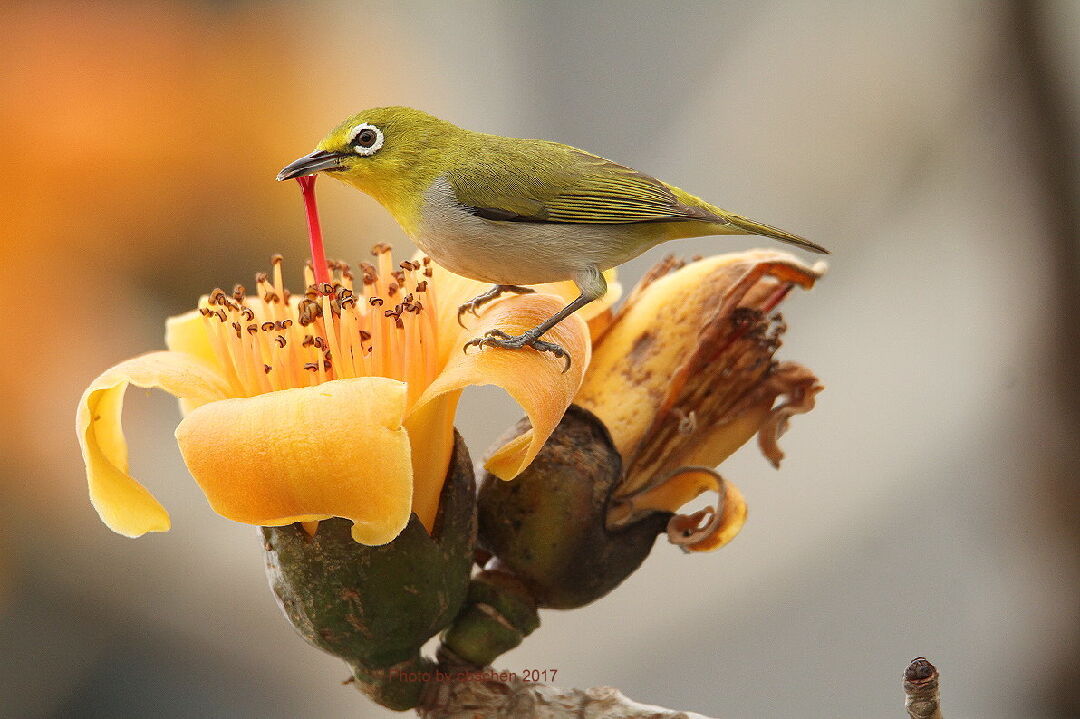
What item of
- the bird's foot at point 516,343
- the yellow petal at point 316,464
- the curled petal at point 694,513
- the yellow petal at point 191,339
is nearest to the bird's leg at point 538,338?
the bird's foot at point 516,343

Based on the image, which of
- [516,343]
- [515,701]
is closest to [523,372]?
[516,343]

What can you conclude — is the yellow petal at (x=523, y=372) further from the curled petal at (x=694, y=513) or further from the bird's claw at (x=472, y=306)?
the curled petal at (x=694, y=513)

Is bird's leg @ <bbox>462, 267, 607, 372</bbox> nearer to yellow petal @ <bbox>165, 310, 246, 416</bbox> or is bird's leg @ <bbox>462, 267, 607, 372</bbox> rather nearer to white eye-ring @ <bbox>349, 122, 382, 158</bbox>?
white eye-ring @ <bbox>349, 122, 382, 158</bbox>

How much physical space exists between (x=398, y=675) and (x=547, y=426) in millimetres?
363

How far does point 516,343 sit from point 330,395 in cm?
18

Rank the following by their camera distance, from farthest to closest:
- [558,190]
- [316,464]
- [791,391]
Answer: [791,391] → [558,190] → [316,464]

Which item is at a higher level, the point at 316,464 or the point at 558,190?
the point at 558,190

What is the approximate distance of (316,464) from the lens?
0.88 m

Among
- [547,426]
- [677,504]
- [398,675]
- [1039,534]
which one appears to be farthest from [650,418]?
[1039,534]

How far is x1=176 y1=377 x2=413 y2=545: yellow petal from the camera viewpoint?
88 centimetres

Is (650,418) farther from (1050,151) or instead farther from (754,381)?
(1050,151)

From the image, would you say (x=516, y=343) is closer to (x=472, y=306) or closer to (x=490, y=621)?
(x=472, y=306)

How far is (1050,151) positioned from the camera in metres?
2.44

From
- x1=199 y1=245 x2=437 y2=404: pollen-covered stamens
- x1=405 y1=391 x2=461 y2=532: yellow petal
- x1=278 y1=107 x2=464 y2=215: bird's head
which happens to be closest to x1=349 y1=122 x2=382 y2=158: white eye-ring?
x1=278 y1=107 x2=464 y2=215: bird's head
